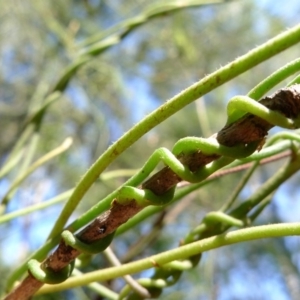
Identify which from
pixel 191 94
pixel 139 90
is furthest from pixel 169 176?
pixel 139 90

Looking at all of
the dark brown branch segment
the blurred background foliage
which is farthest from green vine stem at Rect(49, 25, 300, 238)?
the blurred background foliage

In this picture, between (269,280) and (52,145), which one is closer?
(52,145)

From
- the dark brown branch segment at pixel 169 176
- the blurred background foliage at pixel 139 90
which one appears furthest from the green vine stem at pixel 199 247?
the blurred background foliage at pixel 139 90

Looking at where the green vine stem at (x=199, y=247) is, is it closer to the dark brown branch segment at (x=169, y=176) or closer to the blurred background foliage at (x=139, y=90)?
the dark brown branch segment at (x=169, y=176)

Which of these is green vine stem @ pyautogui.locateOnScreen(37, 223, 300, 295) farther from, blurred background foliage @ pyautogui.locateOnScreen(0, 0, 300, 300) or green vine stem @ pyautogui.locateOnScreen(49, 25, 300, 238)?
blurred background foliage @ pyautogui.locateOnScreen(0, 0, 300, 300)

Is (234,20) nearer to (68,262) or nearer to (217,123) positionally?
(217,123)

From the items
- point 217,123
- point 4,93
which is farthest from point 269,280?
point 4,93
